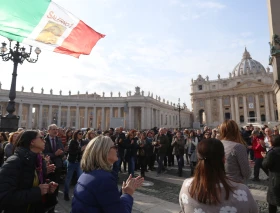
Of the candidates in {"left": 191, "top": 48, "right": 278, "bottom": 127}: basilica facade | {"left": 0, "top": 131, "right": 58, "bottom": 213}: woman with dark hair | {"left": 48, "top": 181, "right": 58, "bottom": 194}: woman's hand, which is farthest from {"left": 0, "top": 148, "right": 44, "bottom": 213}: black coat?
{"left": 191, "top": 48, "right": 278, "bottom": 127}: basilica facade

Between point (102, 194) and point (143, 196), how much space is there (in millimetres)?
4746

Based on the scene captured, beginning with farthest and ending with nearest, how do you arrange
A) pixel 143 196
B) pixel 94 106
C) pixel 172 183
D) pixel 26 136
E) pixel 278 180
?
pixel 94 106 → pixel 172 183 → pixel 143 196 → pixel 278 180 → pixel 26 136

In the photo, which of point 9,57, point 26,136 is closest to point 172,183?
point 26,136

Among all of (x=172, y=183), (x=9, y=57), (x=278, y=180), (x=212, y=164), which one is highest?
(x=9, y=57)

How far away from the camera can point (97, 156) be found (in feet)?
6.86

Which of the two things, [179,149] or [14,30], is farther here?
[179,149]

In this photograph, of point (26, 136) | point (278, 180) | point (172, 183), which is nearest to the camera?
point (26, 136)

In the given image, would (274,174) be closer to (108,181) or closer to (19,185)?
(108,181)

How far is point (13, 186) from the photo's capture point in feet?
7.30

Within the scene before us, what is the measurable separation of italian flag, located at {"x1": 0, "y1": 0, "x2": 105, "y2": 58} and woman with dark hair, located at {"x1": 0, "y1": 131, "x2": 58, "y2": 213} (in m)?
4.26

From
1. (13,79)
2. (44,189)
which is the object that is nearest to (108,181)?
(44,189)

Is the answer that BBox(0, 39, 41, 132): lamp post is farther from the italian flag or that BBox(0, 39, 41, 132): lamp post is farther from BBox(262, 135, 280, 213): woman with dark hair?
BBox(262, 135, 280, 213): woman with dark hair

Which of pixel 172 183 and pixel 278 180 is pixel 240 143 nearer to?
pixel 278 180

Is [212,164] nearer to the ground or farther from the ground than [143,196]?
farther from the ground
